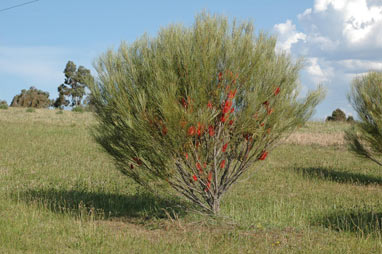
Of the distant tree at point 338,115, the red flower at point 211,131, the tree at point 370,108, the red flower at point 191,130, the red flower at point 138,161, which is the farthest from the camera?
the distant tree at point 338,115

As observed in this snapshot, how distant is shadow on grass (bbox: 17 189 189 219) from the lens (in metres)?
9.32

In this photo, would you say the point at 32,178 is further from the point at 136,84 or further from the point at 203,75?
the point at 203,75

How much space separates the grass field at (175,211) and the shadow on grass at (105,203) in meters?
0.03

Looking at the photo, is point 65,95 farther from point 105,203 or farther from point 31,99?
point 105,203

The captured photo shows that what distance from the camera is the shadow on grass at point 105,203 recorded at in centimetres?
932

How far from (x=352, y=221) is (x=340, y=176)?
7.27m

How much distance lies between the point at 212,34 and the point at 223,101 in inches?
53.5

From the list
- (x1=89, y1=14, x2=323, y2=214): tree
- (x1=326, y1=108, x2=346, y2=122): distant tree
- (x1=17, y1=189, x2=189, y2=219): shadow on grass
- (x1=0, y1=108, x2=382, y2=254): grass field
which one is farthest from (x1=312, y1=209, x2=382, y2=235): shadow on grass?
(x1=326, y1=108, x2=346, y2=122): distant tree

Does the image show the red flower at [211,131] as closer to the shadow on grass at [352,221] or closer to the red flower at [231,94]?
the red flower at [231,94]

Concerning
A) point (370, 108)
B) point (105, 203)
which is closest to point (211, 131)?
point (105, 203)

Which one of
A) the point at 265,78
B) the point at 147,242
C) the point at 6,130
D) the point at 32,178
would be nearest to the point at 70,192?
the point at 32,178

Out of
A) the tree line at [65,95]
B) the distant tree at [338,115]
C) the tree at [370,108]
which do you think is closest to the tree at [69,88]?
the tree line at [65,95]

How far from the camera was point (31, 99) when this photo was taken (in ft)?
229

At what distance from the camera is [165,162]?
7727 millimetres
